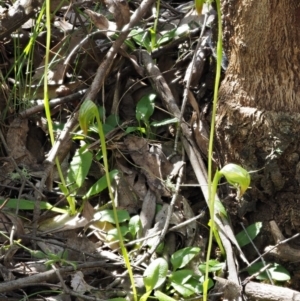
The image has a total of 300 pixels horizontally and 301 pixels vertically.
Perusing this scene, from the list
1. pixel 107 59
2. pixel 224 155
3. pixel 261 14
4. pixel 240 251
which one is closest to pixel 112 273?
pixel 240 251

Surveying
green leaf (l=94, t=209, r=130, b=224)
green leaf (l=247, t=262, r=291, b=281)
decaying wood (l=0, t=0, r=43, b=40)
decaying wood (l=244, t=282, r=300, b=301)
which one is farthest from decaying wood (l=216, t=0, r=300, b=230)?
decaying wood (l=0, t=0, r=43, b=40)

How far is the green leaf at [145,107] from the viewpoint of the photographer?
1.85 metres

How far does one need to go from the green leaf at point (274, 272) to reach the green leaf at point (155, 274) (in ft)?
0.82

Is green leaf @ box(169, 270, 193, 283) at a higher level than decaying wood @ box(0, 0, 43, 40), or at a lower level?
lower

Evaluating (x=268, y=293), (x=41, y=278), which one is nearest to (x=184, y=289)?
(x=268, y=293)

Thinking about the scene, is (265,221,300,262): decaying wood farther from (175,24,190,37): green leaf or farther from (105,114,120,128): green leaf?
(175,24,190,37): green leaf

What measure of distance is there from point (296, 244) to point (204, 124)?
0.44 meters

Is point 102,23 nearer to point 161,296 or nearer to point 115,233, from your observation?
point 115,233

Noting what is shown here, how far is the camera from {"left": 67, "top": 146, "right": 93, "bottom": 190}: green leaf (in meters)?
1.74

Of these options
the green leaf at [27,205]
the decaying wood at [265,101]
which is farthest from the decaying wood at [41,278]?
the decaying wood at [265,101]

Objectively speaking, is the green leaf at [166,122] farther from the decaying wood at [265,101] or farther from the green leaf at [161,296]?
the green leaf at [161,296]

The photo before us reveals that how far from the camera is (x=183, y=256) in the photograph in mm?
1585

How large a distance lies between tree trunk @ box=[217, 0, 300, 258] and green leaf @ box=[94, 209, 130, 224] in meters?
0.33

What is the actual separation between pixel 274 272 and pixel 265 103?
45cm
